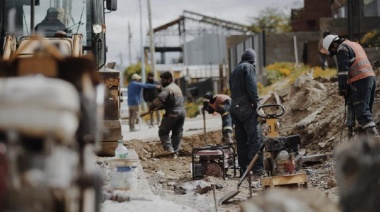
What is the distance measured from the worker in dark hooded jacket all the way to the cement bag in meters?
7.27

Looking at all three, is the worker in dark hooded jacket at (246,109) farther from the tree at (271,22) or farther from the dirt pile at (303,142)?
the tree at (271,22)

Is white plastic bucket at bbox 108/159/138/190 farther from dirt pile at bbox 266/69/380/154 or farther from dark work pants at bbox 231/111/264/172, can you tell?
dirt pile at bbox 266/69/380/154

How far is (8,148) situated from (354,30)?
Result: 22.9 meters

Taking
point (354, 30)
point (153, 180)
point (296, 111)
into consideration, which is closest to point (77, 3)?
point (153, 180)

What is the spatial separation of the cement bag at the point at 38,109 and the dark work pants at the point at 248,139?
7.24m

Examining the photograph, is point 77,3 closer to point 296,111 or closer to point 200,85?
point 296,111

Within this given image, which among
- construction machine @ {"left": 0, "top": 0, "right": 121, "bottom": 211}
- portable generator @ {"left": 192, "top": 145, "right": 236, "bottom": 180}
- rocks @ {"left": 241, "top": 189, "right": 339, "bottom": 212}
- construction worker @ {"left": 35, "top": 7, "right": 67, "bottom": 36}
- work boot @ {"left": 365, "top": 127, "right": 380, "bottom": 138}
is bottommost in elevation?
portable generator @ {"left": 192, "top": 145, "right": 236, "bottom": 180}

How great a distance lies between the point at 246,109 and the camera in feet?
39.5

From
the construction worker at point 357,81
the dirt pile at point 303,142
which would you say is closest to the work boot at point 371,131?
the construction worker at point 357,81

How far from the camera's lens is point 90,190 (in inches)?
199

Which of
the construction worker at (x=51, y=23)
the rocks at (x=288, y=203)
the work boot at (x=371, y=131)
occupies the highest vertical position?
the construction worker at (x=51, y=23)

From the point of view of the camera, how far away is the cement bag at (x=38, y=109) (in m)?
4.52

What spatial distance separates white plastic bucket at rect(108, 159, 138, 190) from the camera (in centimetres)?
867

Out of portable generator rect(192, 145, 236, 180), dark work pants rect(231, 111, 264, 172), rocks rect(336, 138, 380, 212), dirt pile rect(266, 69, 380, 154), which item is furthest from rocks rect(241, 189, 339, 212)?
dirt pile rect(266, 69, 380, 154)
